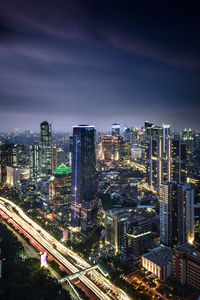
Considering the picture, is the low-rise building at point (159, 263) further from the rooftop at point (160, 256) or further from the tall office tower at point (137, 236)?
the tall office tower at point (137, 236)

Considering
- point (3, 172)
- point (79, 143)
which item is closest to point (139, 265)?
point (79, 143)

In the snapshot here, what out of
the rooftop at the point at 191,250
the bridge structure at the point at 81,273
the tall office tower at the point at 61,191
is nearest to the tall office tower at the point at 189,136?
the tall office tower at the point at 61,191

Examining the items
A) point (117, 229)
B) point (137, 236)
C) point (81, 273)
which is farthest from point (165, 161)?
point (81, 273)

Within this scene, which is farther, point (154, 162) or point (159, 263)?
point (154, 162)

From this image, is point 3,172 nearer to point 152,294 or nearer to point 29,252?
point 29,252

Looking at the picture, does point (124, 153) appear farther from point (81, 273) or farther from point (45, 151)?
point (81, 273)

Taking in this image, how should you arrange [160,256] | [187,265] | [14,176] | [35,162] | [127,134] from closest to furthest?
[187,265] → [160,256] → [14,176] → [35,162] → [127,134]
